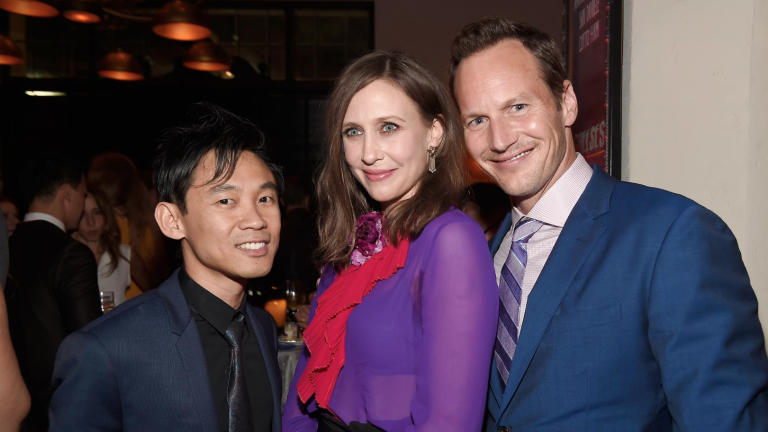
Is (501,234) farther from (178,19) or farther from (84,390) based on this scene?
(178,19)

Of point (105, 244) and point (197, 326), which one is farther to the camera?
point (105, 244)

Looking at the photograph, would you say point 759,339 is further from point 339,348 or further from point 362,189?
point 362,189

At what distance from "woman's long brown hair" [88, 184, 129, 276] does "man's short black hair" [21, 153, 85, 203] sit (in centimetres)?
58

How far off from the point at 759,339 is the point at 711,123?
0.93m

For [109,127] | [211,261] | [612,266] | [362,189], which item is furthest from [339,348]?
[109,127]

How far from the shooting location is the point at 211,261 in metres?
1.66

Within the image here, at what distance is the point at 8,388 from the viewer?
1.46 meters

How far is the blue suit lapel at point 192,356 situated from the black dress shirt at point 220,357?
0.14ft

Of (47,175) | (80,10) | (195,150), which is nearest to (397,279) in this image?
(195,150)

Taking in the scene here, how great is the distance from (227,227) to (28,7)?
406cm

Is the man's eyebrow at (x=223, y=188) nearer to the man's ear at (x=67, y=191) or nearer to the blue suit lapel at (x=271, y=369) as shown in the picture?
the blue suit lapel at (x=271, y=369)

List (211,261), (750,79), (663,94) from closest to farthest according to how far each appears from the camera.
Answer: (211,261) < (750,79) < (663,94)

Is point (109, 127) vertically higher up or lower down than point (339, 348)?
higher up

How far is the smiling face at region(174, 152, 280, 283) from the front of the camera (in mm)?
1642
